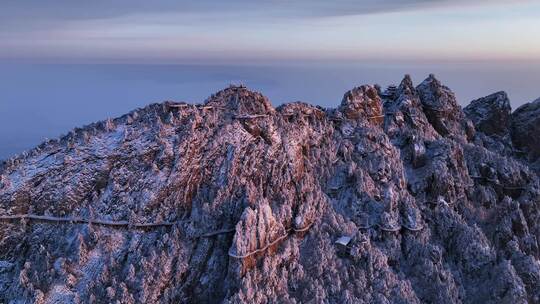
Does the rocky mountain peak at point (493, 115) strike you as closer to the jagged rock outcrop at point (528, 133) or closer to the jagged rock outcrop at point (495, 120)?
the jagged rock outcrop at point (495, 120)

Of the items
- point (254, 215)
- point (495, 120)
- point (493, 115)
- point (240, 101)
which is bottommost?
point (495, 120)

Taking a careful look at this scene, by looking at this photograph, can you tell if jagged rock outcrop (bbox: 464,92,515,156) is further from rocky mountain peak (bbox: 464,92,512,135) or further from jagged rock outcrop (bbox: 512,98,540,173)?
jagged rock outcrop (bbox: 512,98,540,173)

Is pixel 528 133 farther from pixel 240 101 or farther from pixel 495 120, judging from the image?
pixel 240 101

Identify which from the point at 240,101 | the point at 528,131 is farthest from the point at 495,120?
the point at 240,101

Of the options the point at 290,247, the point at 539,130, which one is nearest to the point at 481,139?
the point at 539,130

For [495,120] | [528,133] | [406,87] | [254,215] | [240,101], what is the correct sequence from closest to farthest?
[254,215]
[240,101]
[406,87]
[528,133]
[495,120]

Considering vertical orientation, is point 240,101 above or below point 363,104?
above

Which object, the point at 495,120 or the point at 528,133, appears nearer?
the point at 528,133

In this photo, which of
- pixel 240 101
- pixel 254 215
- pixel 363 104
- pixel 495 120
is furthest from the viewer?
pixel 495 120

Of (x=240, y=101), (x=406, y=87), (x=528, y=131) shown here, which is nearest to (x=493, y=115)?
(x=528, y=131)
